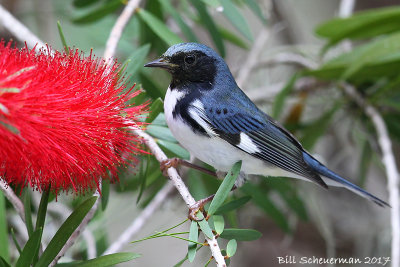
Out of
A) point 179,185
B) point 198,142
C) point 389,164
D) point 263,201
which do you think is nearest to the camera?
point 179,185

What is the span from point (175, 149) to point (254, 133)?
268mm

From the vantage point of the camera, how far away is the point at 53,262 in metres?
1.37

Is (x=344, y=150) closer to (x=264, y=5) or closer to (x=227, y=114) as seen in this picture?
(x=264, y=5)

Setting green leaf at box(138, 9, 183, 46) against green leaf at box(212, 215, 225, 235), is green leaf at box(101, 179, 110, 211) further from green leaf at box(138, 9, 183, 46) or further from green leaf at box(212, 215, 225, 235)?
green leaf at box(138, 9, 183, 46)

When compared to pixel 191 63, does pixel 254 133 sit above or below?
below

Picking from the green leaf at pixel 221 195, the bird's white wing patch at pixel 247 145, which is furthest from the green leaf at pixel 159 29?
the green leaf at pixel 221 195

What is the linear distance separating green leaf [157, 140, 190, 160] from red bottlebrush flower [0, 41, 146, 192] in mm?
231

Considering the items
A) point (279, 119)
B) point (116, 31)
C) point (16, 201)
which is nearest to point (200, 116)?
point (116, 31)

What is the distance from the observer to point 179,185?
144cm

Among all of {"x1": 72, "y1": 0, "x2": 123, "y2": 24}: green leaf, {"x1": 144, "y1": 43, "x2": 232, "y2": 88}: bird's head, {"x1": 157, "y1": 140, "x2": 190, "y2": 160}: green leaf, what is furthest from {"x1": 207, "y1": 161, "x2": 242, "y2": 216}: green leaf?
{"x1": 72, "y1": 0, "x2": 123, "y2": 24}: green leaf

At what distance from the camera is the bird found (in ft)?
5.68

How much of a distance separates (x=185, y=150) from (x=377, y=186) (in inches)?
71.2

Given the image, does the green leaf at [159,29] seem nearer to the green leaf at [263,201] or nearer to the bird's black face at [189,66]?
the bird's black face at [189,66]

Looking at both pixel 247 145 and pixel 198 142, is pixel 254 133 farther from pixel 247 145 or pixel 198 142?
pixel 198 142
